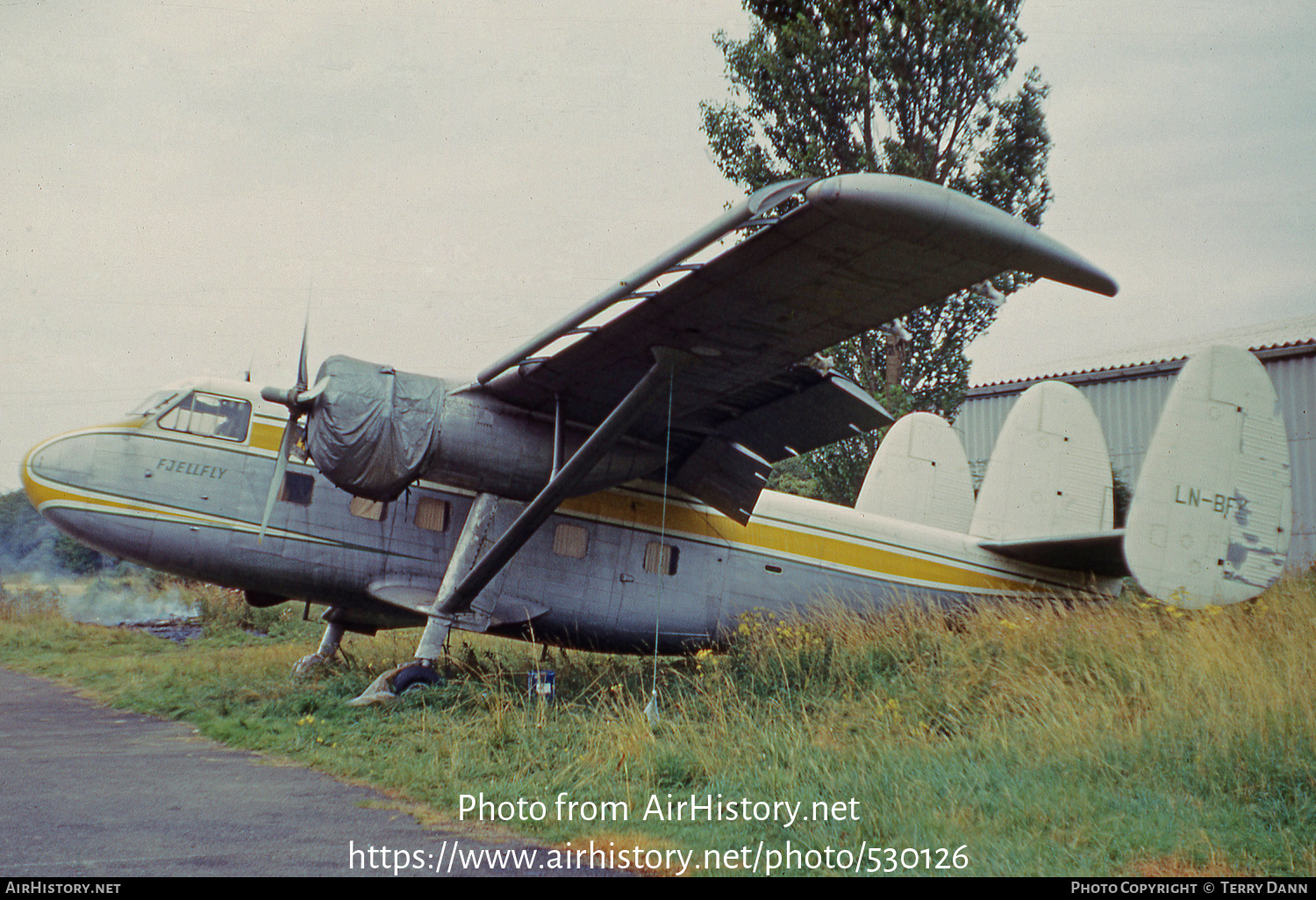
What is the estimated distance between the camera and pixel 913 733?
617 cm

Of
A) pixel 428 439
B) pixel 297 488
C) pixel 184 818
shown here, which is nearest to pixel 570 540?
pixel 428 439

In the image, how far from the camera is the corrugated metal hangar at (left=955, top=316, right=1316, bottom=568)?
17109 millimetres

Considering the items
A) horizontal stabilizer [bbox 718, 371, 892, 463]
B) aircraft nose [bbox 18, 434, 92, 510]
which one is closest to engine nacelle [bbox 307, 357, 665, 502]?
horizontal stabilizer [bbox 718, 371, 892, 463]

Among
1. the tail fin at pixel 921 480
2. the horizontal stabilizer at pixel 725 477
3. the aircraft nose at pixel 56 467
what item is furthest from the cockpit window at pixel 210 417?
the tail fin at pixel 921 480

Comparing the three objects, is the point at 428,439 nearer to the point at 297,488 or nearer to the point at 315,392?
the point at 315,392

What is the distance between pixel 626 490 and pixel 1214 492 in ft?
19.7

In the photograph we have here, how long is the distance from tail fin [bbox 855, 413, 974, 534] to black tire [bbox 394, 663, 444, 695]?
639 centimetres

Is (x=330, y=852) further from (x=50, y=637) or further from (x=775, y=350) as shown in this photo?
(x=50, y=637)

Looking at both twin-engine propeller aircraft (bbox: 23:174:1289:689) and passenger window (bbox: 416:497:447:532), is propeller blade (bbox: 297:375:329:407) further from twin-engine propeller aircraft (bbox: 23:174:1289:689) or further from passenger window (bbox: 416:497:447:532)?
passenger window (bbox: 416:497:447:532)

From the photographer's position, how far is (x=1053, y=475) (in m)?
11.1

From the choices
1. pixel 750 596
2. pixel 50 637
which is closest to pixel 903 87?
pixel 750 596

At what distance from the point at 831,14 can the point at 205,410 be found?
1251cm

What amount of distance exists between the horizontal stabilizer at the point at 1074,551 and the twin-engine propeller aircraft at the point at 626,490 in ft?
0.13

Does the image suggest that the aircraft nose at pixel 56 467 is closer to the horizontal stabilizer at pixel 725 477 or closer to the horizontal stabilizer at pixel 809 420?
the horizontal stabilizer at pixel 725 477
